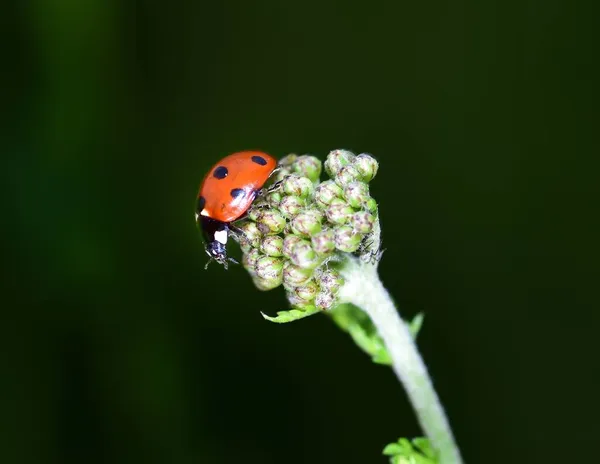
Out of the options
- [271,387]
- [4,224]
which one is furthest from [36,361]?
[271,387]

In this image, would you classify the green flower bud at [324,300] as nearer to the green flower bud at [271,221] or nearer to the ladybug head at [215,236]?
the green flower bud at [271,221]

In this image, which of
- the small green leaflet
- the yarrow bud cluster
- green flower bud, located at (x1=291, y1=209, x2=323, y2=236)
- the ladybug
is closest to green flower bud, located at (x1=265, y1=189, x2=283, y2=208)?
the yarrow bud cluster

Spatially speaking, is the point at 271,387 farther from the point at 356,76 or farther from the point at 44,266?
the point at 356,76

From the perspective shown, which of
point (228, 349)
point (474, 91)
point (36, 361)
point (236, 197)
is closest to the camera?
point (236, 197)

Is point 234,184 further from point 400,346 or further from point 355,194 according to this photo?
point 400,346

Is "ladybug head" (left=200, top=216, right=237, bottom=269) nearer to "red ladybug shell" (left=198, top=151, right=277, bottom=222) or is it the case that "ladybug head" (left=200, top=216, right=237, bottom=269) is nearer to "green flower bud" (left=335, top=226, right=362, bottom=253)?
"red ladybug shell" (left=198, top=151, right=277, bottom=222)

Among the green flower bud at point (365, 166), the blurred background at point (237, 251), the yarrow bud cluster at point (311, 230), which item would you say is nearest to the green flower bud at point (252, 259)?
the yarrow bud cluster at point (311, 230)
